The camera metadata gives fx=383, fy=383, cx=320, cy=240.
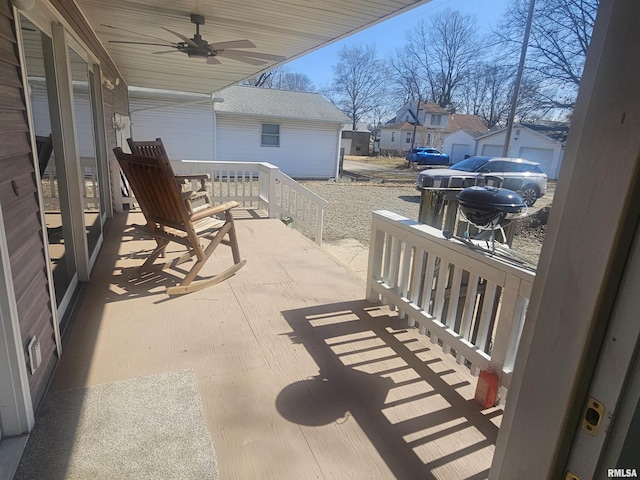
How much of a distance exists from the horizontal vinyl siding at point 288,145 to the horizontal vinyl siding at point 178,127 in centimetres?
57

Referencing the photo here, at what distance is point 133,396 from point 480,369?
165 centimetres

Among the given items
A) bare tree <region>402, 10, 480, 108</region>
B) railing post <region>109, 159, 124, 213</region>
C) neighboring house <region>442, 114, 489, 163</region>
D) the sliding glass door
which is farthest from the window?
neighboring house <region>442, 114, 489, 163</region>

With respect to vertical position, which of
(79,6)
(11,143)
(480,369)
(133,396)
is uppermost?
(79,6)

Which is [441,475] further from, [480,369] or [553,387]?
[553,387]

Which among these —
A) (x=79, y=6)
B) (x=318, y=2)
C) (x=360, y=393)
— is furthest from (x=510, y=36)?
(x=360, y=393)

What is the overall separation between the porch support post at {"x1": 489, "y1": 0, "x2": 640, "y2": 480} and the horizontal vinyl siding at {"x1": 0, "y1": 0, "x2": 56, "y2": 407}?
1702mm

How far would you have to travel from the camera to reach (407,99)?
34.4 meters

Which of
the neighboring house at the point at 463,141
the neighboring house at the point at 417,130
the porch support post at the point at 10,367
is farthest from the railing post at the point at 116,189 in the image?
the neighboring house at the point at 417,130

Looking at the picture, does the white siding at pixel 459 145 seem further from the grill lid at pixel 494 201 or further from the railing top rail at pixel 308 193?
the grill lid at pixel 494 201

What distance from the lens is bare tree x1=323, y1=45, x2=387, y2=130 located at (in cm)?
3441

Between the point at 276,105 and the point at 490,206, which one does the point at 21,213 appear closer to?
the point at 490,206

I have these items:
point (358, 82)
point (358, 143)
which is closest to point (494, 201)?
point (358, 143)

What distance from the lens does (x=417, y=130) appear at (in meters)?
32.0

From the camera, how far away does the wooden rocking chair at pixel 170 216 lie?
9.06 ft
